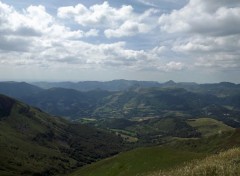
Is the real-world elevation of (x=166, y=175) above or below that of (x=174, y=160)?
above

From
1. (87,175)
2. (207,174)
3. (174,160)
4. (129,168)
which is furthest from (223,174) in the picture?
(87,175)

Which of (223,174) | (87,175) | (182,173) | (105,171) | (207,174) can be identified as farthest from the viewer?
(87,175)

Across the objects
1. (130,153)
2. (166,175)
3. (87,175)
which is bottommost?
(87,175)

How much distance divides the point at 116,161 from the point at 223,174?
405 feet

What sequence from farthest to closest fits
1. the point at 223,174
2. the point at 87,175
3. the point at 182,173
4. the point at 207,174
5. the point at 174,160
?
1. the point at 87,175
2. the point at 174,160
3. the point at 182,173
4. the point at 207,174
5. the point at 223,174

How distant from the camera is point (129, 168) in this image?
12562 cm

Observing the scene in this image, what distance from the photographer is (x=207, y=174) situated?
21.9 metres

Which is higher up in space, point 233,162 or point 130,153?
point 233,162

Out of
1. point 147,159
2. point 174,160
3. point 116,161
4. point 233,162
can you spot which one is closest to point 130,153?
point 116,161

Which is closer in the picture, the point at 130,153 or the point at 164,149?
the point at 164,149

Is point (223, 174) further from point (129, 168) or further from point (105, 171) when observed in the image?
point (105, 171)

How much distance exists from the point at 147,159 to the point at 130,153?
619 inches

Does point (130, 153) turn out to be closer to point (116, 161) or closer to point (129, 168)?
point (116, 161)

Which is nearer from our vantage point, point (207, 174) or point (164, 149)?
point (207, 174)
